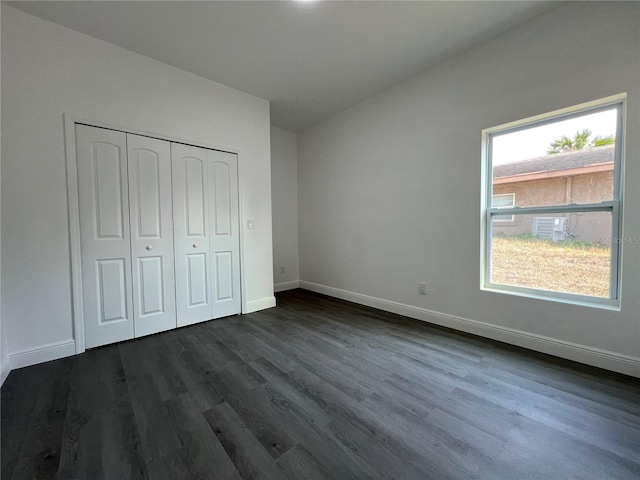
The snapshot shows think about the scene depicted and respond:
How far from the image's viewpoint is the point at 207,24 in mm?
2117

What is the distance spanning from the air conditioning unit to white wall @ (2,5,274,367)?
12.3 feet

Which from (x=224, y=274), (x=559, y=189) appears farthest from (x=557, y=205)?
(x=224, y=274)

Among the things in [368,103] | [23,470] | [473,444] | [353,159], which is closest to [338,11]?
[368,103]

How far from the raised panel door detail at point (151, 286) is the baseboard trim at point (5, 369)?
858 mm

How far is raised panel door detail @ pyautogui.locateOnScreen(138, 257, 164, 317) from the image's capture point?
8.25 feet

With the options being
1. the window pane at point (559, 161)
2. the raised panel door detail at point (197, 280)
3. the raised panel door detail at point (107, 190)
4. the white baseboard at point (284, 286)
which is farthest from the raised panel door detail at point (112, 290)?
the window pane at point (559, 161)

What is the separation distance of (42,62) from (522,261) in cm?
450

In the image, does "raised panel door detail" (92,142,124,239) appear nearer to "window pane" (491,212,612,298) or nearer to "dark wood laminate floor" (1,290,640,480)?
"dark wood laminate floor" (1,290,640,480)

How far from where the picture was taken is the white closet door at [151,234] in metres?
2.46

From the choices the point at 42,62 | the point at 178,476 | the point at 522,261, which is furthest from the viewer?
the point at 522,261

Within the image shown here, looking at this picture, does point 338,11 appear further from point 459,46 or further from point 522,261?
point 522,261

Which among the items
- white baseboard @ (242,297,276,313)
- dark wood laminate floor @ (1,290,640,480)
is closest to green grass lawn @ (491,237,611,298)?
dark wood laminate floor @ (1,290,640,480)

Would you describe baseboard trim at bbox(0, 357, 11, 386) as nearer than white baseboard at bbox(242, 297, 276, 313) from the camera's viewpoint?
Yes

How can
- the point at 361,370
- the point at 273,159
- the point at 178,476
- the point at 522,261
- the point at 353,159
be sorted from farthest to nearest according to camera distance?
the point at 273,159 < the point at 353,159 < the point at 522,261 < the point at 361,370 < the point at 178,476
